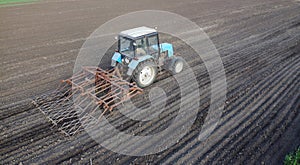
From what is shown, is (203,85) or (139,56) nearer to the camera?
(139,56)

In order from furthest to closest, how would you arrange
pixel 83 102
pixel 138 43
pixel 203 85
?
pixel 203 85 → pixel 138 43 → pixel 83 102

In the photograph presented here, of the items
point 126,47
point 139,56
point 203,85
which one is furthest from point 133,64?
point 203,85

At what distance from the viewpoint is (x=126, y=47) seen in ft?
24.6

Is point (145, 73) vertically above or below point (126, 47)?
below

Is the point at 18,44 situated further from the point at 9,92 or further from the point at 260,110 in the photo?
the point at 260,110

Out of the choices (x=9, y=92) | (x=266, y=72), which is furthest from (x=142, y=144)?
(x=266, y=72)

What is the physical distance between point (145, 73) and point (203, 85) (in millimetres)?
1925

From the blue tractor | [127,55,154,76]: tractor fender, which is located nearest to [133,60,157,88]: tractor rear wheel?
the blue tractor

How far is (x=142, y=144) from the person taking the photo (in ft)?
18.2

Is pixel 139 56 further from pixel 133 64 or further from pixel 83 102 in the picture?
pixel 83 102

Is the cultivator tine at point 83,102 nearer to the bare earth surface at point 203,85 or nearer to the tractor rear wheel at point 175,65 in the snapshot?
the bare earth surface at point 203,85

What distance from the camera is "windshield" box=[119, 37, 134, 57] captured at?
7.21 m

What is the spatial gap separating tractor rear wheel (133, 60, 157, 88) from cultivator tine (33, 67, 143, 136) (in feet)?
0.82

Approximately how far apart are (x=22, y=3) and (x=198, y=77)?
18474mm
